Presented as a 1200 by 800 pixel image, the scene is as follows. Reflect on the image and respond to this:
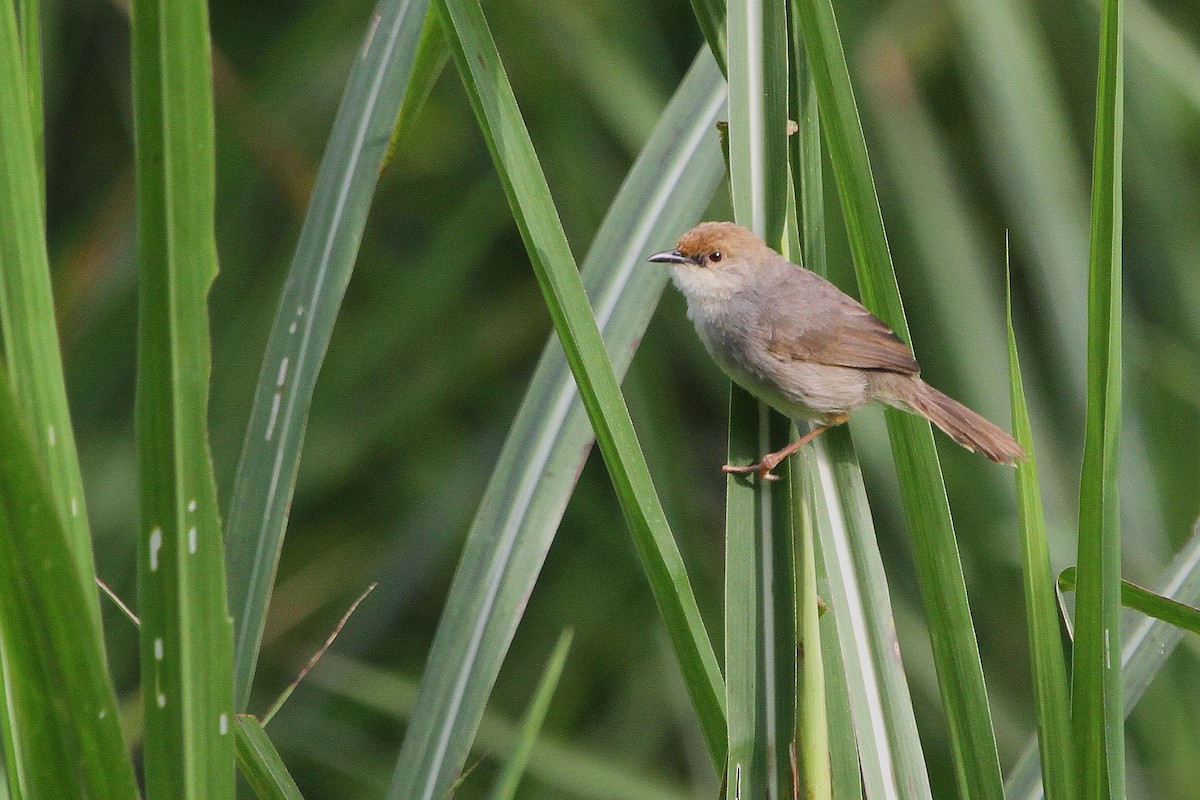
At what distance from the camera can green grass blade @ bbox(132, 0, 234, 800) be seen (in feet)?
2.90

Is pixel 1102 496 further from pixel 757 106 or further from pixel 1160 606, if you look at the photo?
pixel 757 106

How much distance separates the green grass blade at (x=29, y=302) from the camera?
981 millimetres

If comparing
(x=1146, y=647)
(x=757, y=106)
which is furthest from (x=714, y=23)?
(x=1146, y=647)

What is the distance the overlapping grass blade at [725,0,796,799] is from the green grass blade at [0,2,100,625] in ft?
Answer: 2.33

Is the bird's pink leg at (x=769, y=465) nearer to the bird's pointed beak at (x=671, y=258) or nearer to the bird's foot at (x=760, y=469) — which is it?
the bird's foot at (x=760, y=469)

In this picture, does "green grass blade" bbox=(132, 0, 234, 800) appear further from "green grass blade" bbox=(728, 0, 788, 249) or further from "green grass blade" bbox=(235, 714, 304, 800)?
"green grass blade" bbox=(728, 0, 788, 249)

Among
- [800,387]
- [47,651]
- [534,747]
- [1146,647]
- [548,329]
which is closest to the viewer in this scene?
[47,651]

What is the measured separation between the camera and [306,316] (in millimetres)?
1490

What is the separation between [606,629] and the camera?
350cm

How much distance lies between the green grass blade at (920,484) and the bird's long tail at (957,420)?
0.72 meters

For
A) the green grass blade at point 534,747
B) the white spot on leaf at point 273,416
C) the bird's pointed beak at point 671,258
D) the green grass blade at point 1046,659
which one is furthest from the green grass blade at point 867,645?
the green grass blade at point 534,747

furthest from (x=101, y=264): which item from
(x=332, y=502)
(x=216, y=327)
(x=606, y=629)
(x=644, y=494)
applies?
(x=644, y=494)

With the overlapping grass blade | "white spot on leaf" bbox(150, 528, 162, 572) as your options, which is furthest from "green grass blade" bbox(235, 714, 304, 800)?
the overlapping grass blade

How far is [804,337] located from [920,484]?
3.25ft
